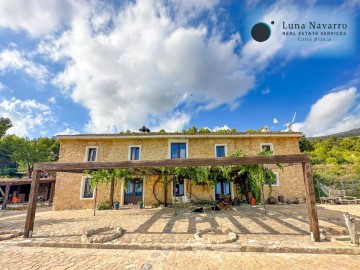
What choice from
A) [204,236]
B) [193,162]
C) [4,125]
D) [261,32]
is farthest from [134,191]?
[4,125]

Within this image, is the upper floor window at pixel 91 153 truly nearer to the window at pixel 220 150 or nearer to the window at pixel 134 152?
the window at pixel 134 152

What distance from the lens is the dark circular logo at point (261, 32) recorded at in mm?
7983

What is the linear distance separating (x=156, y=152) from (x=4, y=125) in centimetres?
2103

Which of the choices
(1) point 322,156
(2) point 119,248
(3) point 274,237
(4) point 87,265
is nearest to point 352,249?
(3) point 274,237

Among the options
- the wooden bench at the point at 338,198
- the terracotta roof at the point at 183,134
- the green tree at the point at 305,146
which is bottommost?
the wooden bench at the point at 338,198

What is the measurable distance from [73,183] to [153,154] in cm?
659

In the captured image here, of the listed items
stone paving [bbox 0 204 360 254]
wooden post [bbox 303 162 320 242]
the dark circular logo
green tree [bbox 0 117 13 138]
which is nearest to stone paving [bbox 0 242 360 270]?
stone paving [bbox 0 204 360 254]

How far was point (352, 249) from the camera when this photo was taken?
5.14 meters

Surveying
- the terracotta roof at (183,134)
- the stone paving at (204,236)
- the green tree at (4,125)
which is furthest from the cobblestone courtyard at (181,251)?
the green tree at (4,125)

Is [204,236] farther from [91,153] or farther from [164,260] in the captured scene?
[91,153]

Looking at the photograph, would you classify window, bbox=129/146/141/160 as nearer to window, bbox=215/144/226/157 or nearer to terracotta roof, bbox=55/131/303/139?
terracotta roof, bbox=55/131/303/139

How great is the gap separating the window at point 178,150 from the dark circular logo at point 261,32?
30.1 ft

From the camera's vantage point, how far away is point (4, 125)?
22.6 metres

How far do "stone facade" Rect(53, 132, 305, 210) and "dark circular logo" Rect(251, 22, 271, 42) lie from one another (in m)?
7.78
